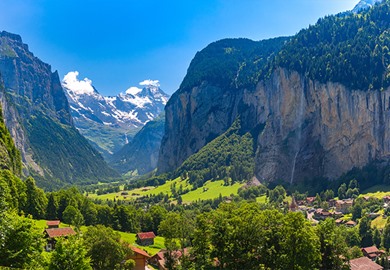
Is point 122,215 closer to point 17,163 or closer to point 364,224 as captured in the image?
point 17,163

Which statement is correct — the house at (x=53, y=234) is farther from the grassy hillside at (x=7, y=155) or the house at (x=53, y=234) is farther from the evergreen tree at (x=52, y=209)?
the evergreen tree at (x=52, y=209)

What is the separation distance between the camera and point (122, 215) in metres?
124

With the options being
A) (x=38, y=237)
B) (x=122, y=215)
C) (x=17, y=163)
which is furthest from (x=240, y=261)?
(x=17, y=163)

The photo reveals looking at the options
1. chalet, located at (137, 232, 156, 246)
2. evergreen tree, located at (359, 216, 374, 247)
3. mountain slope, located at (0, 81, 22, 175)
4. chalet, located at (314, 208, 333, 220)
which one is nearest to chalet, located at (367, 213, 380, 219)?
chalet, located at (314, 208, 333, 220)

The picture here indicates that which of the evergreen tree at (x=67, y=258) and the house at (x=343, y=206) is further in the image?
the house at (x=343, y=206)

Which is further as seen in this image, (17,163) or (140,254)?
(17,163)

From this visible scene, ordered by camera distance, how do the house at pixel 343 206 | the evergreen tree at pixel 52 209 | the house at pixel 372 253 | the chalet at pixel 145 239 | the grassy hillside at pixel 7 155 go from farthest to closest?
the house at pixel 343 206, the house at pixel 372 253, the evergreen tree at pixel 52 209, the chalet at pixel 145 239, the grassy hillside at pixel 7 155

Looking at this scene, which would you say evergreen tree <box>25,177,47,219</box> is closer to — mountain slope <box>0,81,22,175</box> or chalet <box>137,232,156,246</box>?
mountain slope <box>0,81,22,175</box>

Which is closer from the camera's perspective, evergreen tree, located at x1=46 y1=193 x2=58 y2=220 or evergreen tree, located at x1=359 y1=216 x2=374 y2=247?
evergreen tree, located at x1=46 y1=193 x2=58 y2=220

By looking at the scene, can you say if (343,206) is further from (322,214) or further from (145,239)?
(145,239)

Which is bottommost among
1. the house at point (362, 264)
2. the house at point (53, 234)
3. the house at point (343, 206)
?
the house at point (362, 264)

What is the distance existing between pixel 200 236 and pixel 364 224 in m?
91.7

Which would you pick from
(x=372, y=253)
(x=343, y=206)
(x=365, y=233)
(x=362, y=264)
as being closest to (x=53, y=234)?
(x=362, y=264)

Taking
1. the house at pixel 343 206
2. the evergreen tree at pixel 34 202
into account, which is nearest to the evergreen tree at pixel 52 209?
the evergreen tree at pixel 34 202
